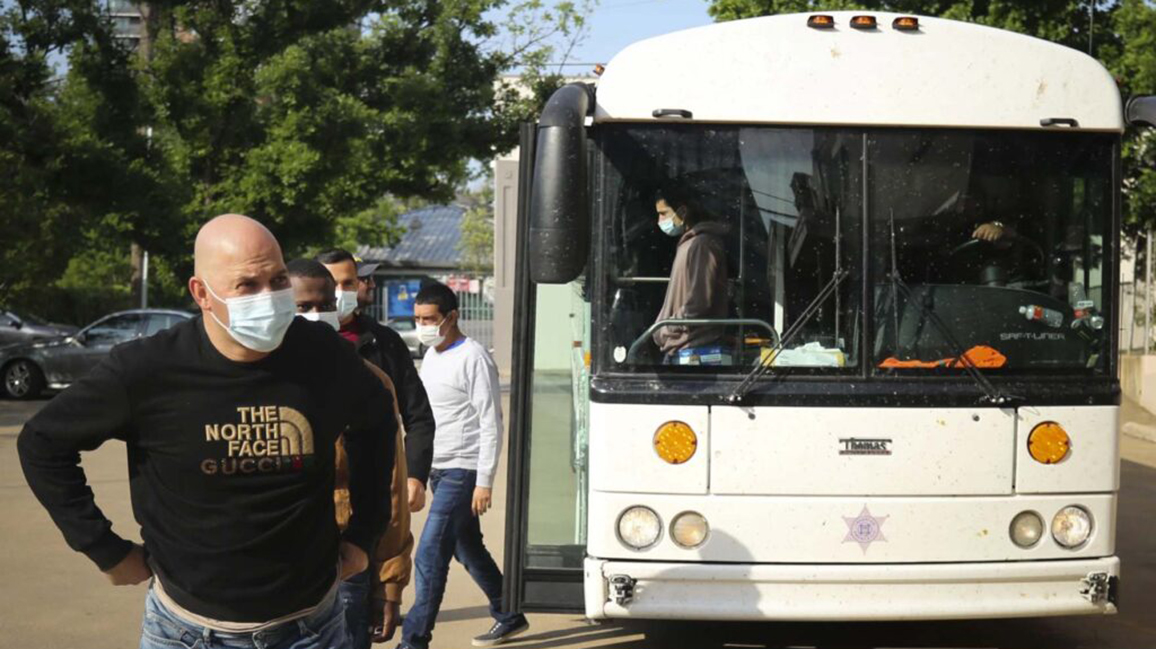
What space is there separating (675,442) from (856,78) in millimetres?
1762

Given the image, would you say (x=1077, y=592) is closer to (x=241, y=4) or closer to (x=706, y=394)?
(x=706, y=394)

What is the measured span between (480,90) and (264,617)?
27113 millimetres

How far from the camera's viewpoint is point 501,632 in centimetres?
757

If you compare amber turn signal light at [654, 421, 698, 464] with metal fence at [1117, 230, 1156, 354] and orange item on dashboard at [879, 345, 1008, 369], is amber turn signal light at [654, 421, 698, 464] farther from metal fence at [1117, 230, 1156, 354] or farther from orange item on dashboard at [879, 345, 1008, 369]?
metal fence at [1117, 230, 1156, 354]

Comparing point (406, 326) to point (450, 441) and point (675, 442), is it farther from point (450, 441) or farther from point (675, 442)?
point (675, 442)

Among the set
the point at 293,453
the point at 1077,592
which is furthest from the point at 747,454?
the point at 293,453

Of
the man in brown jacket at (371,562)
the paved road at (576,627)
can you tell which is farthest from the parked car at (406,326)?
the man in brown jacket at (371,562)

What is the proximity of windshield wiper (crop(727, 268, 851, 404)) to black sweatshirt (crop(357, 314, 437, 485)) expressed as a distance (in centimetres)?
130

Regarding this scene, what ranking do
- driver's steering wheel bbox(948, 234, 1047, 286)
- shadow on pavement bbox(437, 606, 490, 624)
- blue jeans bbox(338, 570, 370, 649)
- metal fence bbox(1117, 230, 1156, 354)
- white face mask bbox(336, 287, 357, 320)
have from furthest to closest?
metal fence bbox(1117, 230, 1156, 354) < shadow on pavement bbox(437, 606, 490, 624) < driver's steering wheel bbox(948, 234, 1047, 286) < white face mask bbox(336, 287, 357, 320) < blue jeans bbox(338, 570, 370, 649)

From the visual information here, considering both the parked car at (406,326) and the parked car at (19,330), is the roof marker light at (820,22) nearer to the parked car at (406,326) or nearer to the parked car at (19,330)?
the parked car at (19,330)

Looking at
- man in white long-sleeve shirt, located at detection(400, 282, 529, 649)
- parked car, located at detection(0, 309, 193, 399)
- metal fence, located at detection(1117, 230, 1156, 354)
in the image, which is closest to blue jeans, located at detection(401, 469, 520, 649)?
man in white long-sleeve shirt, located at detection(400, 282, 529, 649)

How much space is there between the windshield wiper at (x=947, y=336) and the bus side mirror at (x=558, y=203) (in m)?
1.40

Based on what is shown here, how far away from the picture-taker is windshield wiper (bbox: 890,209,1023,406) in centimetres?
636

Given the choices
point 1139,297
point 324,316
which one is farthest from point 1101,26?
point 324,316
